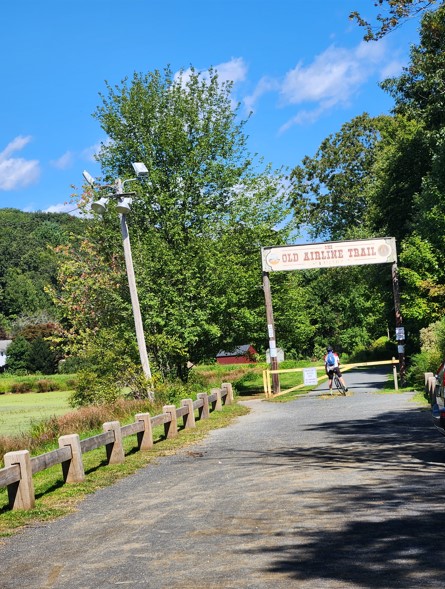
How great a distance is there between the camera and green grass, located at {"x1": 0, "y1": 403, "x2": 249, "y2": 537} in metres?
10.0

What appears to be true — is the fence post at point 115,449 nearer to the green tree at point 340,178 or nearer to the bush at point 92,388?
the bush at point 92,388

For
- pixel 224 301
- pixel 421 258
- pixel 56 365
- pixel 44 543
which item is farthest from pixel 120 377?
pixel 56 365

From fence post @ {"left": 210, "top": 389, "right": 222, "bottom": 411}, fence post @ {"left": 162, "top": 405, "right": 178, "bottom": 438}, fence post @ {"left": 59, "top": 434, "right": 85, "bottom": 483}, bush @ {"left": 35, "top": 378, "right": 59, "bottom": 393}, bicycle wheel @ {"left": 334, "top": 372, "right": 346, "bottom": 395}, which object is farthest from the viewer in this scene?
bush @ {"left": 35, "top": 378, "right": 59, "bottom": 393}

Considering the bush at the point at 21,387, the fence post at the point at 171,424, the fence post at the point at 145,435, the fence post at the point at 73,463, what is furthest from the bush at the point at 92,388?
the bush at the point at 21,387

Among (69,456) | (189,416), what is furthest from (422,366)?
(69,456)

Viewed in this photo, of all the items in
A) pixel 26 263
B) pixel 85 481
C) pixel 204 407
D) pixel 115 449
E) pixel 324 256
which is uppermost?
pixel 26 263

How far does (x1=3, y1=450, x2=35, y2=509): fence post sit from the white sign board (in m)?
21.5

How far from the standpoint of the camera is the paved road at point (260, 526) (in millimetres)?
6332

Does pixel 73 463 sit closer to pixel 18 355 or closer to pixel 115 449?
pixel 115 449

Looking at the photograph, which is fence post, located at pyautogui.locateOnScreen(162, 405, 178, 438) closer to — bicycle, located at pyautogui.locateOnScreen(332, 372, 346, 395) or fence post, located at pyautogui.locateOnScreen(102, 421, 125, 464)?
fence post, located at pyautogui.locateOnScreen(102, 421, 125, 464)

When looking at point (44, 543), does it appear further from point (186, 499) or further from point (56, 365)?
point (56, 365)

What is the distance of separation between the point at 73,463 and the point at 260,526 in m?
5.15

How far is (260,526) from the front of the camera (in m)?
8.11

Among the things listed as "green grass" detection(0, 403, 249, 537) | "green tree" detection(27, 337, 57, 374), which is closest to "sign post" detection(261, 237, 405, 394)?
"green grass" detection(0, 403, 249, 537)
